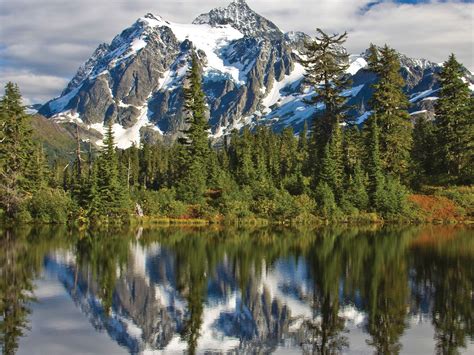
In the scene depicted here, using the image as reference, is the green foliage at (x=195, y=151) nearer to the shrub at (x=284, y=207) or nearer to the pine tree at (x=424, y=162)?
the shrub at (x=284, y=207)

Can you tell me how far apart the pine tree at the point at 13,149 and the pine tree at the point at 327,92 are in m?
30.9

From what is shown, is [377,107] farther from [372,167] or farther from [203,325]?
[203,325]

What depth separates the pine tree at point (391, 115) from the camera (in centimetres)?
6788

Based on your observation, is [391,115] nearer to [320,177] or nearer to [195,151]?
[320,177]

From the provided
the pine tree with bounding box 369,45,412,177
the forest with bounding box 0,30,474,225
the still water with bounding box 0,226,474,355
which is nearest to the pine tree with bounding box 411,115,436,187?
the forest with bounding box 0,30,474,225

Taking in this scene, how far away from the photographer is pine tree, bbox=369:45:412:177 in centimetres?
6788

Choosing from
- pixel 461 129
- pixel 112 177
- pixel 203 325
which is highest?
pixel 461 129

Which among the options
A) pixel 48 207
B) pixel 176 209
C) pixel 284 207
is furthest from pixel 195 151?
pixel 48 207

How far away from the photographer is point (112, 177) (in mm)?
63906

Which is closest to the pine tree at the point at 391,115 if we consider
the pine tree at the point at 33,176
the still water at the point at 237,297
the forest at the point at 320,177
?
the forest at the point at 320,177

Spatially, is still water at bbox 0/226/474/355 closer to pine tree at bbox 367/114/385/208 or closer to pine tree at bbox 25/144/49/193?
pine tree at bbox 367/114/385/208

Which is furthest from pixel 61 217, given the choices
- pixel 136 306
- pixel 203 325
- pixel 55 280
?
pixel 203 325

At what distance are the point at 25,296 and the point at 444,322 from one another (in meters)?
15.5

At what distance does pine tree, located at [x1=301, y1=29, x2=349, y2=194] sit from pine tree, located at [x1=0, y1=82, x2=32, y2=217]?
30.9 metres
